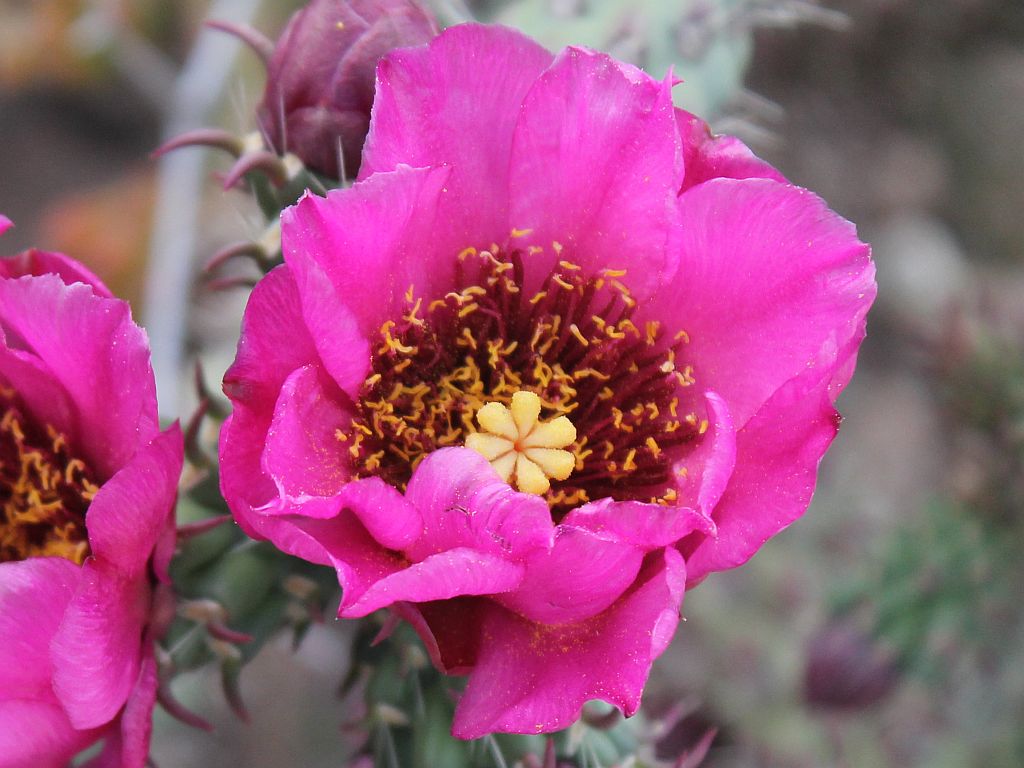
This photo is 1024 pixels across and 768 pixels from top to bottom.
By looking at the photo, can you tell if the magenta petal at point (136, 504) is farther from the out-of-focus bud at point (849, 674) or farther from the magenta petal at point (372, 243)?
the out-of-focus bud at point (849, 674)

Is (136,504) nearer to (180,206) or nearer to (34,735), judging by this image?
(34,735)

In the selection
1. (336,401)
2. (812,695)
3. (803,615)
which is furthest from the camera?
(803,615)

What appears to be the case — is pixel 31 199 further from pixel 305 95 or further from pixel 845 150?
pixel 305 95

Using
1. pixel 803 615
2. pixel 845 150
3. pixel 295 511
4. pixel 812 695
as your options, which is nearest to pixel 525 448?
pixel 295 511

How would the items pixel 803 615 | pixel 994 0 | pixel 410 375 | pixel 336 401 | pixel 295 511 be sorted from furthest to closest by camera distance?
pixel 994 0
pixel 803 615
pixel 410 375
pixel 336 401
pixel 295 511

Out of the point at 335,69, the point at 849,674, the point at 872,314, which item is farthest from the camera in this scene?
the point at 872,314

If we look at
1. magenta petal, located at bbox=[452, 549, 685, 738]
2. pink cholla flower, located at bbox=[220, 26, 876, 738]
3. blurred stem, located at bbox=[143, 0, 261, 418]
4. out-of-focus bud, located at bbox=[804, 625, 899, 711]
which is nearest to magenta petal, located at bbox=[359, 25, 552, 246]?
pink cholla flower, located at bbox=[220, 26, 876, 738]

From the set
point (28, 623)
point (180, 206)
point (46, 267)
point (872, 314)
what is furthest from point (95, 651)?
point (872, 314)
